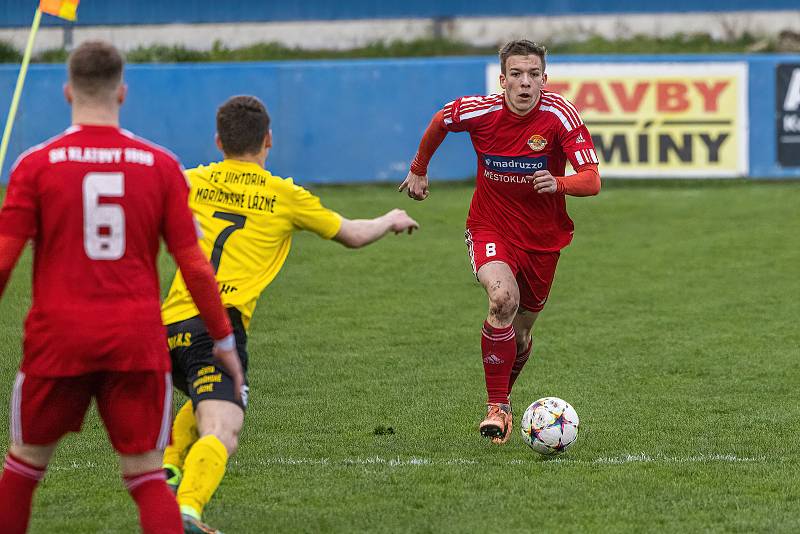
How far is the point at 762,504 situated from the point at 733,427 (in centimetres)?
169

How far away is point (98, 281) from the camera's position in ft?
14.1

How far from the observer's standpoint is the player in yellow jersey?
17.1ft

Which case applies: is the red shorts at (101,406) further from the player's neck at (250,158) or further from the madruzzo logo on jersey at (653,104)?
the madruzzo logo on jersey at (653,104)

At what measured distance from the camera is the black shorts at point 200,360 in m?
5.21

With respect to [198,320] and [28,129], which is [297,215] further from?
[28,129]

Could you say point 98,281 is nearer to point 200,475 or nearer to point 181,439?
point 200,475

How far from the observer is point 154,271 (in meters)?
4.47

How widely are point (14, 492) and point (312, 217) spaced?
5.10ft

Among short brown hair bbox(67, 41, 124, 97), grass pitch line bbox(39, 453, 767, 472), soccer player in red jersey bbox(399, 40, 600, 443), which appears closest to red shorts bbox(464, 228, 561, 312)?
soccer player in red jersey bbox(399, 40, 600, 443)

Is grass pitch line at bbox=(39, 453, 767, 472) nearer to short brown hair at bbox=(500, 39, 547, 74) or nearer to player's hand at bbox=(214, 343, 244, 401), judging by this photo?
player's hand at bbox=(214, 343, 244, 401)

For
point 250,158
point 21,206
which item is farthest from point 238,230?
point 21,206

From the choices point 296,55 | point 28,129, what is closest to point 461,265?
point 28,129

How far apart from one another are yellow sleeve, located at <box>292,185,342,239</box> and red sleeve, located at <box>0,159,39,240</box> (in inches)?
49.8

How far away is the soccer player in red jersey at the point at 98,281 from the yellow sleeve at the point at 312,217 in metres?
0.83
